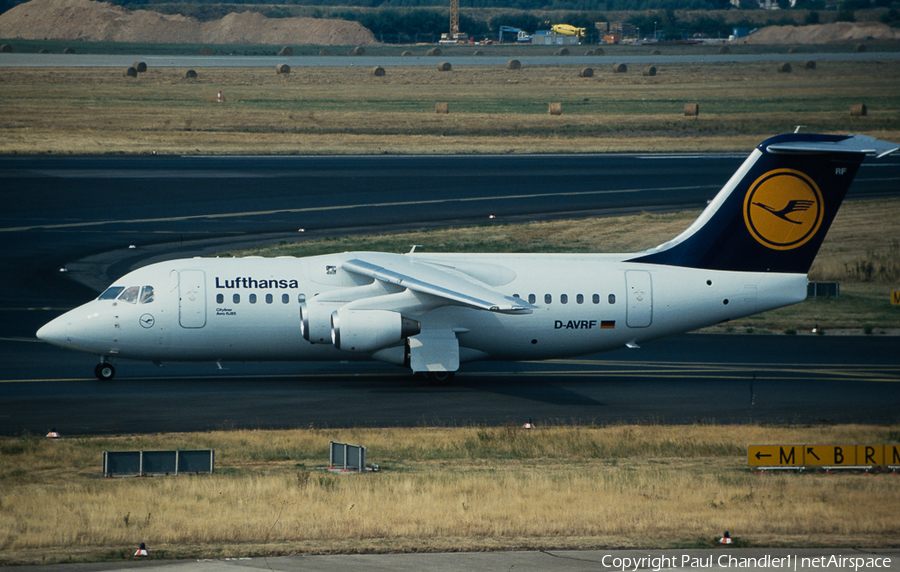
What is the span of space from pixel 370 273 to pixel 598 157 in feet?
154

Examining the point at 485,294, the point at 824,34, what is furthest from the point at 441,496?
the point at 824,34

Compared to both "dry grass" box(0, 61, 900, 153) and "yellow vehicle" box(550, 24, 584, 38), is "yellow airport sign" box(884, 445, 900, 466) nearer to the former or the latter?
"dry grass" box(0, 61, 900, 153)

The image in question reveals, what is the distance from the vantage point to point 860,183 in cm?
6347

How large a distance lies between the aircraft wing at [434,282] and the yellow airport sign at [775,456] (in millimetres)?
6417

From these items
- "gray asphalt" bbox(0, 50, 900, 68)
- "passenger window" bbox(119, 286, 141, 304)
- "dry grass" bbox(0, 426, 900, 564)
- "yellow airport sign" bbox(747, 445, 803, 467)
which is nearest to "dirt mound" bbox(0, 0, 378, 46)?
"gray asphalt" bbox(0, 50, 900, 68)

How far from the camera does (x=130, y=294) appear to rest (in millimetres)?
27812

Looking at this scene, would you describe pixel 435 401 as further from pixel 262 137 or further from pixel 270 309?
pixel 262 137

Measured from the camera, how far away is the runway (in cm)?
2555

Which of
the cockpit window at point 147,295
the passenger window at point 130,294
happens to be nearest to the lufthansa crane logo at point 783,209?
the cockpit window at point 147,295

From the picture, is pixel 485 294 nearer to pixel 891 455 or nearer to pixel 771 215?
pixel 771 215

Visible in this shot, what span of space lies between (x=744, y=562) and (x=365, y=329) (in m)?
14.2

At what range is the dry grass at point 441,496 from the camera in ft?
51.5

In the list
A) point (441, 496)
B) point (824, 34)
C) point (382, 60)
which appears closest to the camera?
point (441, 496)

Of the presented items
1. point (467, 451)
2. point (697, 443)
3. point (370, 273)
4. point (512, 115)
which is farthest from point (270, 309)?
point (512, 115)
